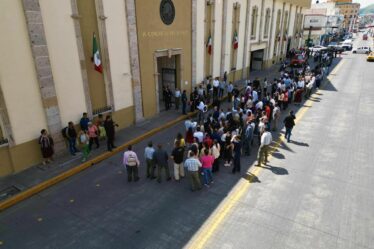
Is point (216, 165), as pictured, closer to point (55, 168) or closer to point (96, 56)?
point (55, 168)

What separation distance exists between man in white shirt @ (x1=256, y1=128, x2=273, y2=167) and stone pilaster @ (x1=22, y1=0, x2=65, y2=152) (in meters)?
8.14

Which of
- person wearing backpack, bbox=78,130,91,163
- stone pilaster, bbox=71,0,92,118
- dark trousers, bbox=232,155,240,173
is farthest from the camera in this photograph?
person wearing backpack, bbox=78,130,91,163

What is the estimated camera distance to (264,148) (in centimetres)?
1031

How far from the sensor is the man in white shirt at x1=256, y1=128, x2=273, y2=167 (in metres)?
10.0

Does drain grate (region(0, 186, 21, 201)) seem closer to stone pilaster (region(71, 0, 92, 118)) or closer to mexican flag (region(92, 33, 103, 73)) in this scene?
stone pilaster (region(71, 0, 92, 118))

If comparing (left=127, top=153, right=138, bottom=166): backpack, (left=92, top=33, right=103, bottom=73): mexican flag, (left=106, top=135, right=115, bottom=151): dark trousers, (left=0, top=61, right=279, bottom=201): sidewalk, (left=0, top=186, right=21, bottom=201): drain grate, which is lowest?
(left=0, top=186, right=21, bottom=201): drain grate

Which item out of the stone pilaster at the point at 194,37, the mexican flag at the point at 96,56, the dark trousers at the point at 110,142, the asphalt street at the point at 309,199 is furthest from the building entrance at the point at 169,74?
the asphalt street at the point at 309,199

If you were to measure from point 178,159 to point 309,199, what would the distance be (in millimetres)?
4430

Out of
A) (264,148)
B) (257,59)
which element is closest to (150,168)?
(264,148)

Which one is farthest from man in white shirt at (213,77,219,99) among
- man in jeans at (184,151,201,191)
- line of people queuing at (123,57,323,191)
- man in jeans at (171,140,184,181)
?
man in jeans at (184,151,201,191)

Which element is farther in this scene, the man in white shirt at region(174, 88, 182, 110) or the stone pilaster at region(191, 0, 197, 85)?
the stone pilaster at region(191, 0, 197, 85)

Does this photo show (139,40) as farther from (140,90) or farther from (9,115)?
(9,115)

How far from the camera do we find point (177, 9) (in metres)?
15.9

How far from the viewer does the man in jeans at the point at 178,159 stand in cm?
910
